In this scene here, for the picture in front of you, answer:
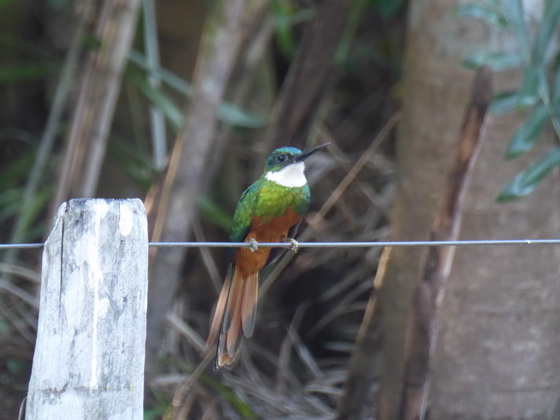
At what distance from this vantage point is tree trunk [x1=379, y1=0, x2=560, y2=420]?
2.70m

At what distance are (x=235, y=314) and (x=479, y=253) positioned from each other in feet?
2.41

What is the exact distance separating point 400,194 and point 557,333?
0.59m

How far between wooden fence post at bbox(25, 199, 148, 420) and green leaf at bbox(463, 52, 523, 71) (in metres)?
1.28

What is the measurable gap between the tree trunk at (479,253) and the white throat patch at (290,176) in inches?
13.6

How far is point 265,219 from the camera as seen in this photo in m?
2.65

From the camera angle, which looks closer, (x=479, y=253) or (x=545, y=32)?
(x=545, y=32)

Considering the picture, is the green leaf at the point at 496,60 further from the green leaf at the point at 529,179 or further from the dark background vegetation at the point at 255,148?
the green leaf at the point at 529,179

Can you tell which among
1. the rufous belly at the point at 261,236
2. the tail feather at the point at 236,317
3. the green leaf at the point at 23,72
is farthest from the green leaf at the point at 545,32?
the green leaf at the point at 23,72

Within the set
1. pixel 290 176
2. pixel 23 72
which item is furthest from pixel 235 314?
pixel 23 72

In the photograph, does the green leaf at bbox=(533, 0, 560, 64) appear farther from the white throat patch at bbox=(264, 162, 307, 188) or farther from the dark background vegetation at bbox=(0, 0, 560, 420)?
the white throat patch at bbox=(264, 162, 307, 188)

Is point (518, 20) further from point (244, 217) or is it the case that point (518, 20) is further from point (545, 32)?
point (244, 217)

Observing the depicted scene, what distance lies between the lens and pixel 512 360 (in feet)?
9.05

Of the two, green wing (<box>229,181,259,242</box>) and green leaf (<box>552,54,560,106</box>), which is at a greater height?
green leaf (<box>552,54,560,106</box>)

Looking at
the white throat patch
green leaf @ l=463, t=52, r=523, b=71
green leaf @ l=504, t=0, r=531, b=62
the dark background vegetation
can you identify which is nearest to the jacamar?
the white throat patch
